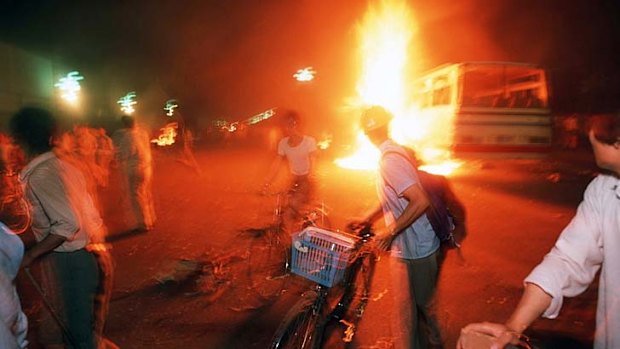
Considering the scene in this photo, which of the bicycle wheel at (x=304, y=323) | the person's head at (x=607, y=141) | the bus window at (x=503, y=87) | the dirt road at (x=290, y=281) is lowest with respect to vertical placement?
the dirt road at (x=290, y=281)

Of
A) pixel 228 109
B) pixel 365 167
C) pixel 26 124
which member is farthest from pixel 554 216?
pixel 228 109

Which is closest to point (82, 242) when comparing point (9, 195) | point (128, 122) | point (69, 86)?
point (9, 195)

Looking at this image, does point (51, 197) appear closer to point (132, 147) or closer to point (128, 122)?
point (132, 147)

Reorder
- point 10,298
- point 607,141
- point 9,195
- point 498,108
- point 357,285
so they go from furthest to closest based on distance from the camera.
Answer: point 498,108 < point 357,285 < point 9,195 < point 10,298 < point 607,141

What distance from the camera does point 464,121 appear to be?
13031 millimetres

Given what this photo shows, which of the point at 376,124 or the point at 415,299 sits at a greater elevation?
the point at 376,124

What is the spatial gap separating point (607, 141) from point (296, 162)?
4.91 m

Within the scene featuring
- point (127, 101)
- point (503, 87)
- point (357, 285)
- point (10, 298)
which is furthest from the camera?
point (127, 101)

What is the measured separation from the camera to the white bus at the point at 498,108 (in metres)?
13.1

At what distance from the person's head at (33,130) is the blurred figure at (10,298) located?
0.96 m

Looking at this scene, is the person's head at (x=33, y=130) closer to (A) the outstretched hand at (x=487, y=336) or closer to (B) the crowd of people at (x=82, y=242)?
(B) the crowd of people at (x=82, y=242)

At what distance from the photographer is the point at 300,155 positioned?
6.51m

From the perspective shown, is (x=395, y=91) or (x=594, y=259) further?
(x=395, y=91)

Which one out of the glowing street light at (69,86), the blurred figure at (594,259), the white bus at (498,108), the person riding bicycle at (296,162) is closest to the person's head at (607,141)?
the blurred figure at (594,259)
